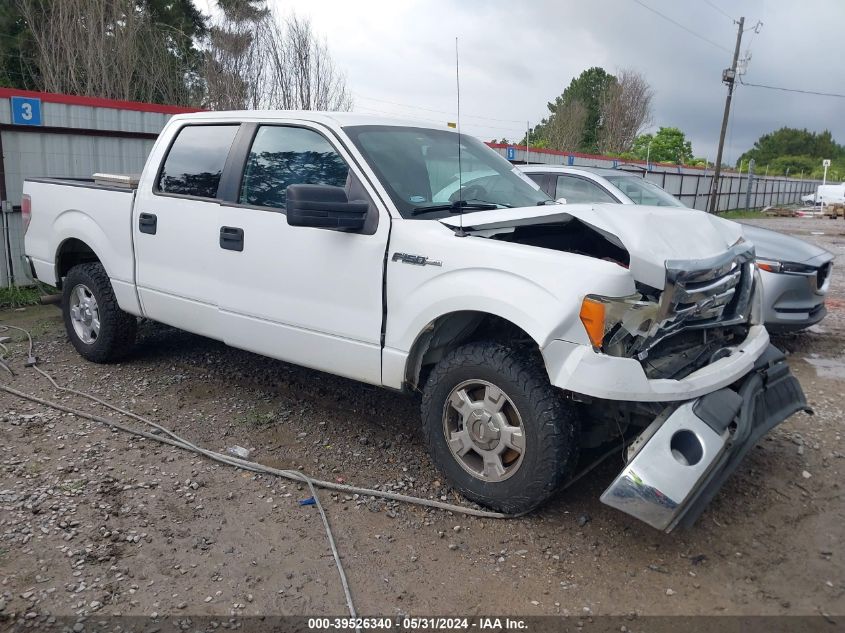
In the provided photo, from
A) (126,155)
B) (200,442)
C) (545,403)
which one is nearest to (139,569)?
(200,442)

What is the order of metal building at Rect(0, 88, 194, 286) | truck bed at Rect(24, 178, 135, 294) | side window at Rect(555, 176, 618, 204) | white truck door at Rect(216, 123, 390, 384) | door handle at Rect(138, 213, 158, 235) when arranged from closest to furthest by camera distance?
white truck door at Rect(216, 123, 390, 384), door handle at Rect(138, 213, 158, 235), truck bed at Rect(24, 178, 135, 294), side window at Rect(555, 176, 618, 204), metal building at Rect(0, 88, 194, 286)

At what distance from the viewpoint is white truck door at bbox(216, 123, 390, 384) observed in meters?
3.94

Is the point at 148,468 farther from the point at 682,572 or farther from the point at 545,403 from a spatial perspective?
the point at 682,572

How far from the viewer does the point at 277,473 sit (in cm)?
401

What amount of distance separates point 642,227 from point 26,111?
8.94 metres

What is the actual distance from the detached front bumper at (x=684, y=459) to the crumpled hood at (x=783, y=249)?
3668 millimetres

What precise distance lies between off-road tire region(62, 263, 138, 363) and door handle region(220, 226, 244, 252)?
159 centimetres

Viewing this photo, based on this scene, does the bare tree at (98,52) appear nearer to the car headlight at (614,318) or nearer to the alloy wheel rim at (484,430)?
the alloy wheel rim at (484,430)

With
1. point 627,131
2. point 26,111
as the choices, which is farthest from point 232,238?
point 627,131

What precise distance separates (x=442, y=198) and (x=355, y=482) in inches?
66.3

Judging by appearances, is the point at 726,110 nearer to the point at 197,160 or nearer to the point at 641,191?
the point at 641,191

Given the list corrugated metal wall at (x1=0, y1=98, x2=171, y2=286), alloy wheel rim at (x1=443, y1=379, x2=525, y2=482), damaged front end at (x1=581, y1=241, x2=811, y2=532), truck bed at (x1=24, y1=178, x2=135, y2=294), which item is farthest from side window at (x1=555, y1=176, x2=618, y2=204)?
corrugated metal wall at (x1=0, y1=98, x2=171, y2=286)

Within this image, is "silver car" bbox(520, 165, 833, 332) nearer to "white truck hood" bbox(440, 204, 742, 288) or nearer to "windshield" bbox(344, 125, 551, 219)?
"windshield" bbox(344, 125, 551, 219)

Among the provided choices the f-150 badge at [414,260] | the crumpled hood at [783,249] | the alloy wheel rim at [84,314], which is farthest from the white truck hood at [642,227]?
the alloy wheel rim at [84,314]
